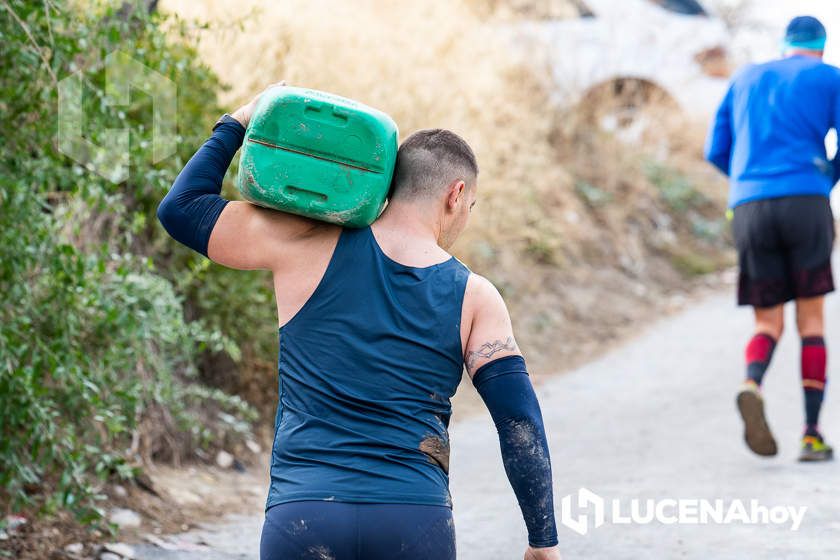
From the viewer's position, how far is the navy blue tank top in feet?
7.14

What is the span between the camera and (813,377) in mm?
5121

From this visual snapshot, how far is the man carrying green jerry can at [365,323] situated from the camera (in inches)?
85.2

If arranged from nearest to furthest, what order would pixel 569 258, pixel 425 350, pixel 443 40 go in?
1. pixel 425 350
2. pixel 443 40
3. pixel 569 258

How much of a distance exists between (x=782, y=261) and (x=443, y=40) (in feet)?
16.2

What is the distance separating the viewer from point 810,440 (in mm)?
5102

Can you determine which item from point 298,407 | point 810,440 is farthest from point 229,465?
point 298,407

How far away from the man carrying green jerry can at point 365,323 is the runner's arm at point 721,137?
3290 millimetres

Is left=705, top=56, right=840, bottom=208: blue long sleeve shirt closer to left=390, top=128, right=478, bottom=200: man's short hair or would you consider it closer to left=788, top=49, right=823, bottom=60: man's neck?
left=788, top=49, right=823, bottom=60: man's neck

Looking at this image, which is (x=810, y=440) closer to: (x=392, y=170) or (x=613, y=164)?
(x=392, y=170)

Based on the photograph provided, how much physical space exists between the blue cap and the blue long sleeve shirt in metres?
0.08

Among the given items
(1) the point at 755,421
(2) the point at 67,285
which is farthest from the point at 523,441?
(1) the point at 755,421

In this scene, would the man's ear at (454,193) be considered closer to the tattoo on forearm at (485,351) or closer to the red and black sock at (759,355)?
the tattoo on forearm at (485,351)
